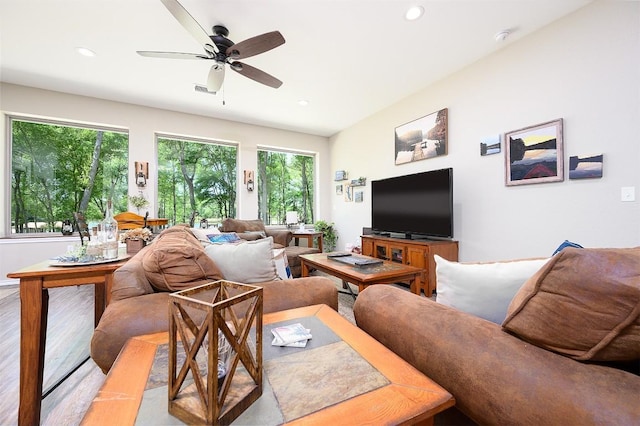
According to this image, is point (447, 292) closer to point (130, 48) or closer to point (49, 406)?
point (49, 406)

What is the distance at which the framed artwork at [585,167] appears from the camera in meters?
2.10

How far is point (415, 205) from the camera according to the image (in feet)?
11.3

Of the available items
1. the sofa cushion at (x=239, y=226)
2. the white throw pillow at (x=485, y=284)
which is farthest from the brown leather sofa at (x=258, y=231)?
the white throw pillow at (x=485, y=284)

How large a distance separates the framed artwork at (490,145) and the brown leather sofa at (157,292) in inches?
101

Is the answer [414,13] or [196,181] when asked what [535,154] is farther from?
[196,181]

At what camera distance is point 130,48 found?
2.70m

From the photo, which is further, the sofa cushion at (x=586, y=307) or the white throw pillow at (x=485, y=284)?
the white throw pillow at (x=485, y=284)

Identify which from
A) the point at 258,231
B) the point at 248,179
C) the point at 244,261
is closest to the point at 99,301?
the point at 244,261

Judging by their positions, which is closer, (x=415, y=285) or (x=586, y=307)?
(x=586, y=307)

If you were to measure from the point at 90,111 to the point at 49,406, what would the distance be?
402 cm

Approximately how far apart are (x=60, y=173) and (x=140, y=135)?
4.02 ft

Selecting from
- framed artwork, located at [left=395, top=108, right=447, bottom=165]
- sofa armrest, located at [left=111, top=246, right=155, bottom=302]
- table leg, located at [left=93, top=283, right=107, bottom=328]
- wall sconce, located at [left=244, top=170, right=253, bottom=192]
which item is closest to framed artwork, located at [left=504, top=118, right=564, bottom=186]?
framed artwork, located at [left=395, top=108, right=447, bottom=165]

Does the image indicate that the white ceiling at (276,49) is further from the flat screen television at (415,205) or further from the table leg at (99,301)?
the table leg at (99,301)

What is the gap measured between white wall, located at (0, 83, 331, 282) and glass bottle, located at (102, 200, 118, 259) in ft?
9.30
